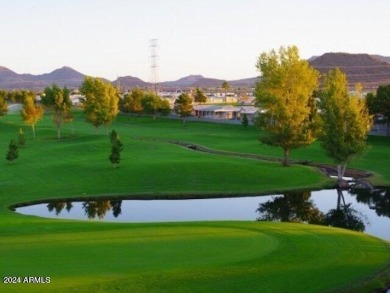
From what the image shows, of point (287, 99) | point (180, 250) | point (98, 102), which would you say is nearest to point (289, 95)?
point (287, 99)

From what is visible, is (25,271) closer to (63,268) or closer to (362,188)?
(63,268)

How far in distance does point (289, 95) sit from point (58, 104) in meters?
47.5

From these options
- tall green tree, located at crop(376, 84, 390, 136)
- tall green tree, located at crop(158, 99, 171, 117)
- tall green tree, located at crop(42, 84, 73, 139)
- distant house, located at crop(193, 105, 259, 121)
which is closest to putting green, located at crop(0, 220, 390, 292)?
tall green tree, located at crop(376, 84, 390, 136)

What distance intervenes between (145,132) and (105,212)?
62.0 m

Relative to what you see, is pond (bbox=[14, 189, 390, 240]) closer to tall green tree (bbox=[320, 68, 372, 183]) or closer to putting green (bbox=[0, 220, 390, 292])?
tall green tree (bbox=[320, 68, 372, 183])

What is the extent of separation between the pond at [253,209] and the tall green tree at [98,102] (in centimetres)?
4644

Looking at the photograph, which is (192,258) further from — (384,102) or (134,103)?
(134,103)

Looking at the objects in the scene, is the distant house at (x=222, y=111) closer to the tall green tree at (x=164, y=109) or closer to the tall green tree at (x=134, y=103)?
the tall green tree at (x=164, y=109)

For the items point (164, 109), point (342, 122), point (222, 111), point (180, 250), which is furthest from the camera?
point (222, 111)

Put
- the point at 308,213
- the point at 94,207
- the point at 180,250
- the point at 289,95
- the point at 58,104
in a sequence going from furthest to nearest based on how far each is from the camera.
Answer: the point at 58,104 < the point at 289,95 < the point at 94,207 < the point at 308,213 < the point at 180,250

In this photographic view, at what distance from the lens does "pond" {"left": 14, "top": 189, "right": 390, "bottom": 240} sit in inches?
1497

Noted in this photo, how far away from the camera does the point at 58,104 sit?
90812mm

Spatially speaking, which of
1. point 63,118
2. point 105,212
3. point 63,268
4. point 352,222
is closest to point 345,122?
point 352,222

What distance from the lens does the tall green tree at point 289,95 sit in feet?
183
